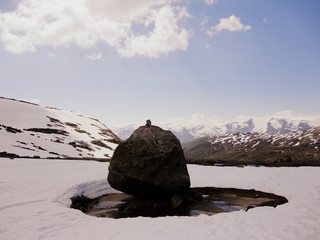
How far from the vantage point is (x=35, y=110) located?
142 m

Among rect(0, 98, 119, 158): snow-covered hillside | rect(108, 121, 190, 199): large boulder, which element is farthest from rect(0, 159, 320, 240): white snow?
rect(0, 98, 119, 158): snow-covered hillside

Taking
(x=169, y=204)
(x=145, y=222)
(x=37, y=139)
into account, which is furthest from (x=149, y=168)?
(x=37, y=139)

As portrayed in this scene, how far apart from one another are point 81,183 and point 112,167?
19.8 feet

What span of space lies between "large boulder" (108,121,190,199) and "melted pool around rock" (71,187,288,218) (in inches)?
41.8

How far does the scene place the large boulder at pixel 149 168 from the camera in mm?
20375

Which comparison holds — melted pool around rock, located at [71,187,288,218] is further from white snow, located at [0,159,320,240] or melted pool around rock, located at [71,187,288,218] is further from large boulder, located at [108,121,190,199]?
white snow, located at [0,159,320,240]

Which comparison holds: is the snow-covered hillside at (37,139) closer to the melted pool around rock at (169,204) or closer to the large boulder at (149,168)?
the melted pool around rock at (169,204)

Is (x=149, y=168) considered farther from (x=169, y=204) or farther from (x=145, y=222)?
(x=145, y=222)

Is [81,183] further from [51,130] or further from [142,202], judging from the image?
[51,130]

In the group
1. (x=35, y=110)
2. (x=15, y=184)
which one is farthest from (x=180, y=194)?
(x=35, y=110)

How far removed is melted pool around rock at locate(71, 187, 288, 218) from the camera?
18203mm

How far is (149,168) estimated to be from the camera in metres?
20.5

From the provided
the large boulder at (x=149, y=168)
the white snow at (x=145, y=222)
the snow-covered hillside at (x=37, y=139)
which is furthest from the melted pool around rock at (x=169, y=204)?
the snow-covered hillside at (x=37, y=139)

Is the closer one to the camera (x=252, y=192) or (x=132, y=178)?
(x=132, y=178)
